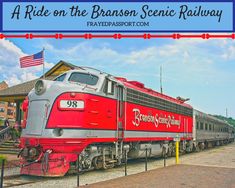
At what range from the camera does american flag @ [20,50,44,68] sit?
2103 centimetres

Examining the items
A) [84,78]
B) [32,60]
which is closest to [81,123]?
[84,78]

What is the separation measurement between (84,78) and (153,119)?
225 inches

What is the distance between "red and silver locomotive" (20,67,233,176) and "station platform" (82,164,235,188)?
168 centimetres

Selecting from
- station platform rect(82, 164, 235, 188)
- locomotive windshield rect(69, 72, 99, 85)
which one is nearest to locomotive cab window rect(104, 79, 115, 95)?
locomotive windshield rect(69, 72, 99, 85)

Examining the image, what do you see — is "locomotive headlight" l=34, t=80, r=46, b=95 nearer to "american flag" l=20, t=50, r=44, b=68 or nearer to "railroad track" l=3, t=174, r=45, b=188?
"railroad track" l=3, t=174, r=45, b=188

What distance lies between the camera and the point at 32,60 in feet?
69.7

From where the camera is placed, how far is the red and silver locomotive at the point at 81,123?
37.2 feet

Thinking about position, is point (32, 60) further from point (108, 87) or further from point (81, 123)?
point (81, 123)

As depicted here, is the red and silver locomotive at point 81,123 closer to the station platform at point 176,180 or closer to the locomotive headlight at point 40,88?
the locomotive headlight at point 40,88

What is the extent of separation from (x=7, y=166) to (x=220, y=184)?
8.86m

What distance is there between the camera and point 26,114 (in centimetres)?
1233

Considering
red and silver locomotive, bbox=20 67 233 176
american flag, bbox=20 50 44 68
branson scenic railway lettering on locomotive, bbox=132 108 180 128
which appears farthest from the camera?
american flag, bbox=20 50 44 68

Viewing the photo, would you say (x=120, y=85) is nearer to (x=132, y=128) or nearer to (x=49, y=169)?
(x=132, y=128)

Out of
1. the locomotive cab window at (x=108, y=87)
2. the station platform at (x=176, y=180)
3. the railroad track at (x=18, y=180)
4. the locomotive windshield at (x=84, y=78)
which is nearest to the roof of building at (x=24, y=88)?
the locomotive windshield at (x=84, y=78)
